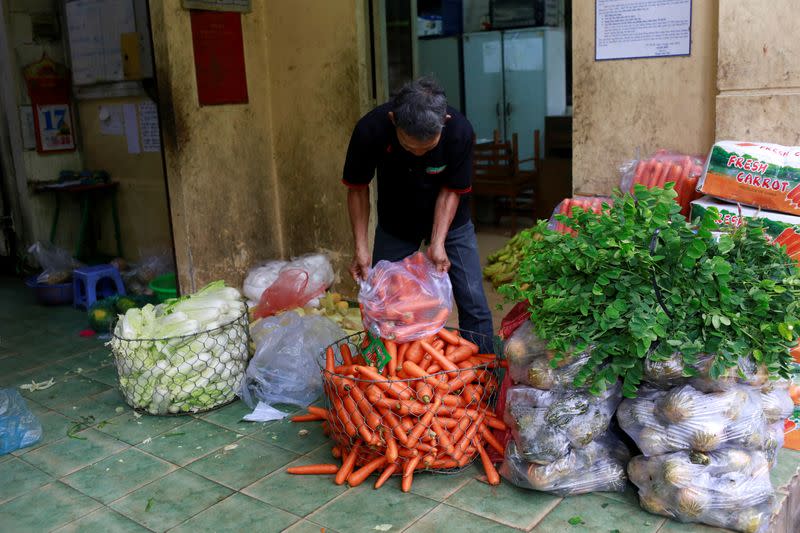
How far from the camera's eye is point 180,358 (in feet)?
13.8

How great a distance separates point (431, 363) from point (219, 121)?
10.3 feet

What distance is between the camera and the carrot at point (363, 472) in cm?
343

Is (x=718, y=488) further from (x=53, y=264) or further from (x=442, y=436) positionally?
(x=53, y=264)

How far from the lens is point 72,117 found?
7.64 m

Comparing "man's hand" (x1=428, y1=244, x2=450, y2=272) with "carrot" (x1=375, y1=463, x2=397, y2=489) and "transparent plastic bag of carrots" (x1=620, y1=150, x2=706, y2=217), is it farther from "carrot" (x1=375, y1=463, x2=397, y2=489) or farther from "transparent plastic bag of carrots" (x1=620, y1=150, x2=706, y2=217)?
→ "transparent plastic bag of carrots" (x1=620, y1=150, x2=706, y2=217)

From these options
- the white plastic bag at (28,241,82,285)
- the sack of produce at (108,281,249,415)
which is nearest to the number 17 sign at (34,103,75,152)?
the white plastic bag at (28,241,82,285)

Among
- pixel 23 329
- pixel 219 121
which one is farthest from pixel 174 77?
pixel 23 329

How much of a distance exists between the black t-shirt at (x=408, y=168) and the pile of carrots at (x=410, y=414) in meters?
0.72

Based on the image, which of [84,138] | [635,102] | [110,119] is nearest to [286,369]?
[635,102]

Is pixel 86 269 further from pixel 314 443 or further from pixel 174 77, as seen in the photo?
pixel 314 443

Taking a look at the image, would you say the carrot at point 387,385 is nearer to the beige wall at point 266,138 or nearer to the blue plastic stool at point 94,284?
the beige wall at point 266,138

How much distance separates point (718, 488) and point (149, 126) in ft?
18.2

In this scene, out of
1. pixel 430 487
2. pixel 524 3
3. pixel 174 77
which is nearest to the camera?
pixel 430 487

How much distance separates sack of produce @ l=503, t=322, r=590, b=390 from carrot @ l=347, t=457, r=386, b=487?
69 centimetres
